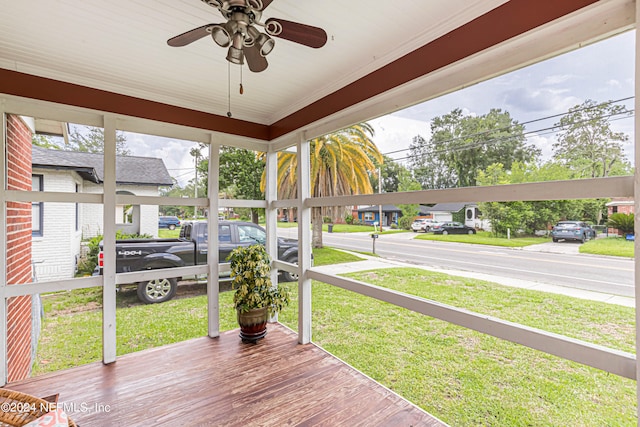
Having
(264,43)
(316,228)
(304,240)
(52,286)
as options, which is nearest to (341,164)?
(316,228)

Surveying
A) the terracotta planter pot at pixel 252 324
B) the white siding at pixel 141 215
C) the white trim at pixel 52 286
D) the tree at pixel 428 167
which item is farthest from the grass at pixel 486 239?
the white trim at pixel 52 286

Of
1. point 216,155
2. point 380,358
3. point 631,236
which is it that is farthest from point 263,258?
point 631,236

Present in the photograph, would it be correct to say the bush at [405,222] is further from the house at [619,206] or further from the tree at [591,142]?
the house at [619,206]

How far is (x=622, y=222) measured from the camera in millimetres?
1528

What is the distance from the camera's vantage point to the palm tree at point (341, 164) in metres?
3.02

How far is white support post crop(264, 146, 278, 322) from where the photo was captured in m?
4.16

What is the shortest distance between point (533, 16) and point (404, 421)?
2.74 m

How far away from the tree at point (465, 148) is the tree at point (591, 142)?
0.51ft

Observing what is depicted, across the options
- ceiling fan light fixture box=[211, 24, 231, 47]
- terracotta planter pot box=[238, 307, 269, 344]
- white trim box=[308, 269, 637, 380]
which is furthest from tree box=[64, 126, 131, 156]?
white trim box=[308, 269, 637, 380]

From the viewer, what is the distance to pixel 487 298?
2.17m

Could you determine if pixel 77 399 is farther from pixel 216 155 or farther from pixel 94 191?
pixel 216 155

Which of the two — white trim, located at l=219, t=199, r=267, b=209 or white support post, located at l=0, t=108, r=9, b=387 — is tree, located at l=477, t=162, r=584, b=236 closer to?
white trim, located at l=219, t=199, r=267, b=209

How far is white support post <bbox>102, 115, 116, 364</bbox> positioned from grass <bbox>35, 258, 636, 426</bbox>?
136 millimetres

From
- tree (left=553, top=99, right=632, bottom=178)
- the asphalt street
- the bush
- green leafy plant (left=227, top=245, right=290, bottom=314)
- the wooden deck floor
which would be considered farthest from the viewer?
green leafy plant (left=227, top=245, right=290, bottom=314)
